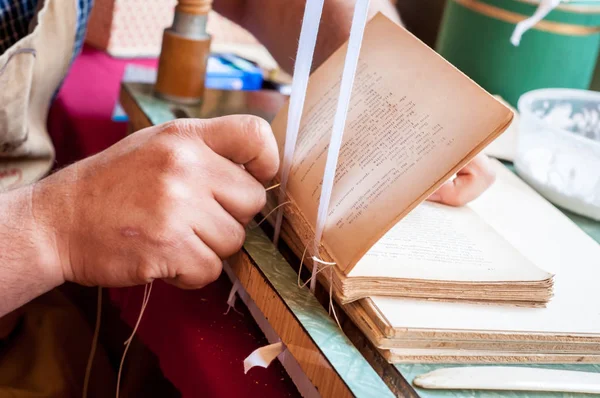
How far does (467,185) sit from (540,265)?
105 millimetres

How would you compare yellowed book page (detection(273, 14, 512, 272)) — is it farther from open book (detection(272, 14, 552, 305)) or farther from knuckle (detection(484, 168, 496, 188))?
knuckle (detection(484, 168, 496, 188))

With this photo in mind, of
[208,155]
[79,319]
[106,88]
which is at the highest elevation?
[208,155]

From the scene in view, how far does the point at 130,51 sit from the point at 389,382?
1109 mm

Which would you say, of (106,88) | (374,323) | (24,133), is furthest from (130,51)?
(374,323)

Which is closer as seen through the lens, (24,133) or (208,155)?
(208,155)

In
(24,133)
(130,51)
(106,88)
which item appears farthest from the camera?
(130,51)

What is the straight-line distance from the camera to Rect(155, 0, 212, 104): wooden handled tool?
87cm

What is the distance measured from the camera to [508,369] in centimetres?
50

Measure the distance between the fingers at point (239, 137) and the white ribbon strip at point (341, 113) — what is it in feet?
0.20

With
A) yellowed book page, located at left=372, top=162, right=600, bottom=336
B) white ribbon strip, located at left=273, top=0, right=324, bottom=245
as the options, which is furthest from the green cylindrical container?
white ribbon strip, located at left=273, top=0, right=324, bottom=245

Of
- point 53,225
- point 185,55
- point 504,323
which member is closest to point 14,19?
point 185,55

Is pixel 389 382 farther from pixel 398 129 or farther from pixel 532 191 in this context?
pixel 532 191

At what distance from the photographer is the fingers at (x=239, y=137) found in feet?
1.83

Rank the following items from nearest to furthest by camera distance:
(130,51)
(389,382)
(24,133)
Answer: (389,382) < (24,133) < (130,51)
